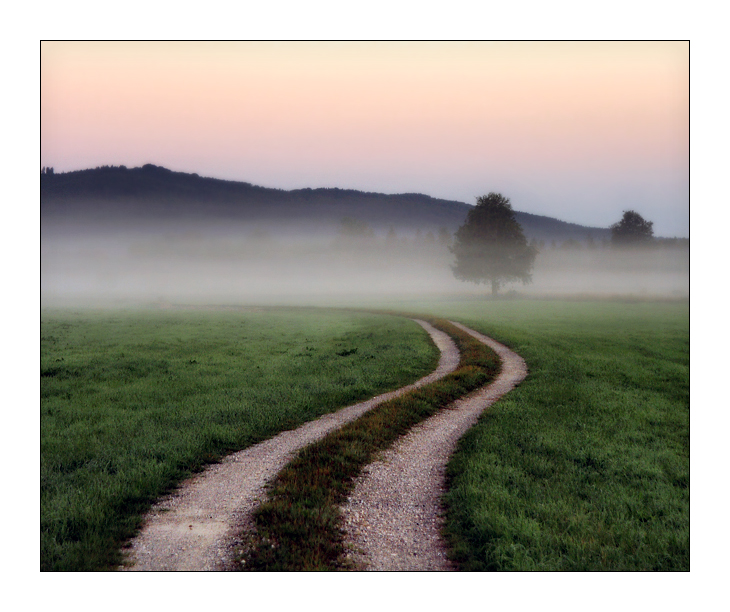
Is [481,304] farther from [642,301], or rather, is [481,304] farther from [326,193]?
[326,193]

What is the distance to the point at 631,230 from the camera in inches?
559

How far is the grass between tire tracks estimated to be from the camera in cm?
670

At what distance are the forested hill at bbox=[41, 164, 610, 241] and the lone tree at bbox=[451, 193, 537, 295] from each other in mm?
454

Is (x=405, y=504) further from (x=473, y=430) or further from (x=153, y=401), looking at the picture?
(x=153, y=401)

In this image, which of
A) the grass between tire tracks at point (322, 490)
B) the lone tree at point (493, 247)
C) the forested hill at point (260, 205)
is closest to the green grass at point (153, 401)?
the grass between tire tracks at point (322, 490)

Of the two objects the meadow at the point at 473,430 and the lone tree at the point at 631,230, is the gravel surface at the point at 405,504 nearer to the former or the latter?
the meadow at the point at 473,430

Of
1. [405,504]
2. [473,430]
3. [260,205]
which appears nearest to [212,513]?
[405,504]

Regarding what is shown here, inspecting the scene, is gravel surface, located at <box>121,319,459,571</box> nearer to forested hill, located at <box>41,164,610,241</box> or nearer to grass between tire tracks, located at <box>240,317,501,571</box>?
grass between tire tracks, located at <box>240,317,501,571</box>

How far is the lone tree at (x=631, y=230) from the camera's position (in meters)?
13.5

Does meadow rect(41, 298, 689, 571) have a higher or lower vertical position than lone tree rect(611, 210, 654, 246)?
lower

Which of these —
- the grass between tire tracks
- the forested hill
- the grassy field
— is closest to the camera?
the grass between tire tracks

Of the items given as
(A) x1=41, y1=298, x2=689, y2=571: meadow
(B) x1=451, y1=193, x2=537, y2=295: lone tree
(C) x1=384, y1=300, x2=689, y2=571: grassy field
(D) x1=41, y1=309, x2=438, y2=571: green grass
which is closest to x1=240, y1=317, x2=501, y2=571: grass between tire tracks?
(A) x1=41, y1=298, x2=689, y2=571: meadow
